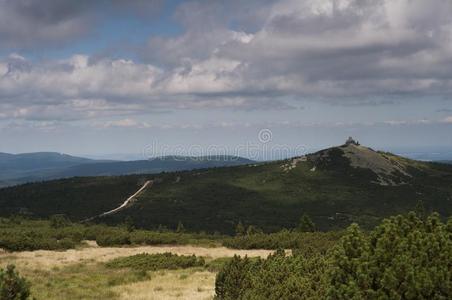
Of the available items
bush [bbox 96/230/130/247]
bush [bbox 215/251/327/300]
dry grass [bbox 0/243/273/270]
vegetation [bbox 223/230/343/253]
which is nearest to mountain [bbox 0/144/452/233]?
bush [bbox 96/230/130/247]

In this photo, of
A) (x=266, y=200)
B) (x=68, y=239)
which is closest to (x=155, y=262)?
(x=68, y=239)

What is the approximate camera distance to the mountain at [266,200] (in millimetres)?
141250

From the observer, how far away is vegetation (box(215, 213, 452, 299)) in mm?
9266

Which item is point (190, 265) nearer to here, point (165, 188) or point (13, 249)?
point (13, 249)

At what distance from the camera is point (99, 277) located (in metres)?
24.5

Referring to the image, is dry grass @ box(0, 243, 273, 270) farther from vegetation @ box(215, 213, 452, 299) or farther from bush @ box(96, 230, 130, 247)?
vegetation @ box(215, 213, 452, 299)

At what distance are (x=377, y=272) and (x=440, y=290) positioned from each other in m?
1.18

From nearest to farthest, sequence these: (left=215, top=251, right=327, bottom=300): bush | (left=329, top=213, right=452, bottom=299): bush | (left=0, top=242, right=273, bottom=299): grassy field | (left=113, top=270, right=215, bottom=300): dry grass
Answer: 1. (left=329, top=213, right=452, bottom=299): bush
2. (left=215, top=251, right=327, bottom=300): bush
3. (left=113, top=270, right=215, bottom=300): dry grass
4. (left=0, top=242, right=273, bottom=299): grassy field

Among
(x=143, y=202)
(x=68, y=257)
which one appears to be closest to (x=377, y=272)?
(x=68, y=257)

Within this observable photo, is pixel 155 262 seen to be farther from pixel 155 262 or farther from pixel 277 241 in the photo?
pixel 277 241

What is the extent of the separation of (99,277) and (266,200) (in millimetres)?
144787

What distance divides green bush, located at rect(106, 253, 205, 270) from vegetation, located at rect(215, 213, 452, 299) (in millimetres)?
17215

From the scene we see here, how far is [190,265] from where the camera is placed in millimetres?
29953

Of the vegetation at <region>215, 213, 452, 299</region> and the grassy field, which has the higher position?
the vegetation at <region>215, 213, 452, 299</region>
